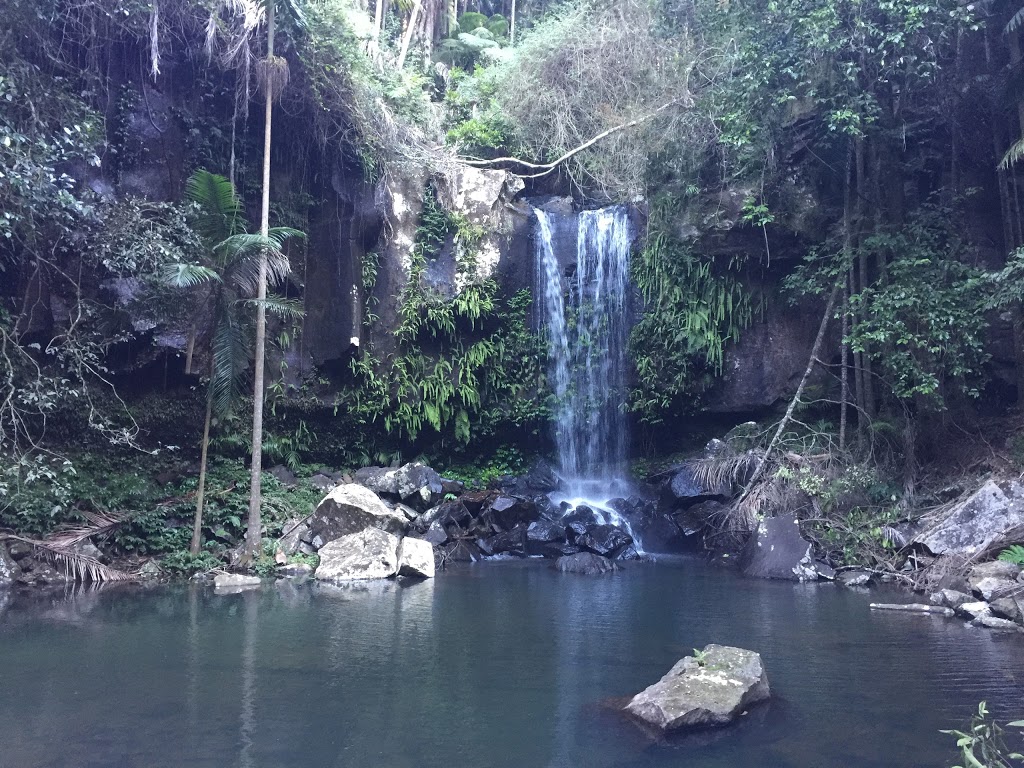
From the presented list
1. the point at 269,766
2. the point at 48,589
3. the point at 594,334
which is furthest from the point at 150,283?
the point at 269,766

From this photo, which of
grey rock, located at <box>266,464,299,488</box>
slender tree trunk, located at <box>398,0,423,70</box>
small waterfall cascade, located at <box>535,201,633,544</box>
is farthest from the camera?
slender tree trunk, located at <box>398,0,423,70</box>

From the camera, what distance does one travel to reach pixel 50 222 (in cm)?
1219

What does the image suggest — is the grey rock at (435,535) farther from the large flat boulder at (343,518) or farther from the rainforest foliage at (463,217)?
the rainforest foliage at (463,217)

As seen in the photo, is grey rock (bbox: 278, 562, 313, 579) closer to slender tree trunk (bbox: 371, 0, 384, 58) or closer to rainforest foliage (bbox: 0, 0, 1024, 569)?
rainforest foliage (bbox: 0, 0, 1024, 569)

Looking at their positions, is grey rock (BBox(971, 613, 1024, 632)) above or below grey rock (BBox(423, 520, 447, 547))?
below

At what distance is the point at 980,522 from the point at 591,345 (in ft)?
28.1

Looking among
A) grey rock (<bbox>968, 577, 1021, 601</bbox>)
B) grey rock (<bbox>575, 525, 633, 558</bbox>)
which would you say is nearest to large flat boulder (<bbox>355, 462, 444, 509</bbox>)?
grey rock (<bbox>575, 525, 633, 558</bbox>)

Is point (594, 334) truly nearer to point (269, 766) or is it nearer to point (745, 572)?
point (745, 572)

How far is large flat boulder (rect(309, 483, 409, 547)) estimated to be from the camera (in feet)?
42.0

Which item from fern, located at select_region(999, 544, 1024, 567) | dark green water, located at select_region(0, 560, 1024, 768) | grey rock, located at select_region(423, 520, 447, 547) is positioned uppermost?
fern, located at select_region(999, 544, 1024, 567)

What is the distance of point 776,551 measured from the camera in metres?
11.7

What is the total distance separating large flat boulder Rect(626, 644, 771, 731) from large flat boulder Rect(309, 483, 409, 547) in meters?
7.97

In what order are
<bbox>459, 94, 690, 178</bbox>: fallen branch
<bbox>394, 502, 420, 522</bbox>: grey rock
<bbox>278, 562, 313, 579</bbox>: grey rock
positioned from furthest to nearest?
<bbox>459, 94, 690, 178</bbox>: fallen branch → <bbox>394, 502, 420, 522</bbox>: grey rock → <bbox>278, 562, 313, 579</bbox>: grey rock

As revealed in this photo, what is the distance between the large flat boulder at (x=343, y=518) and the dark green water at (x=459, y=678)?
2709 mm
